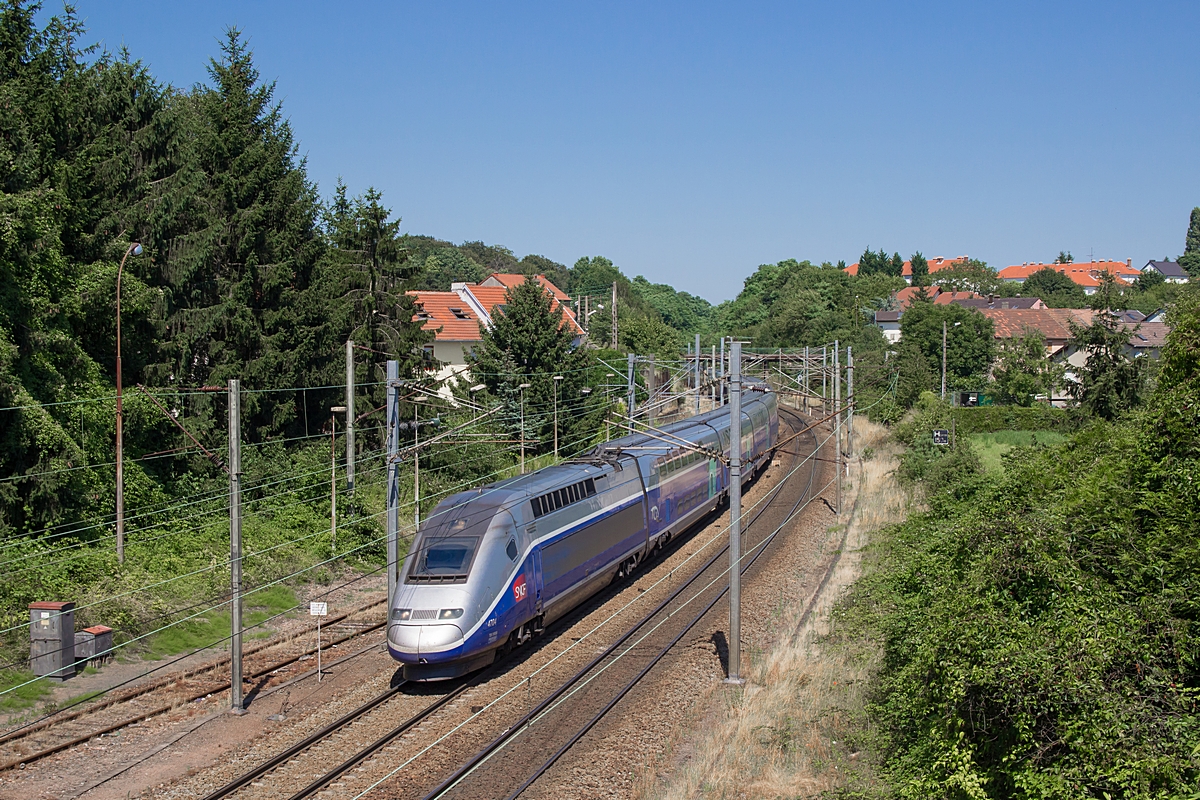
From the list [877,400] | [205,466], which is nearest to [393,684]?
[205,466]

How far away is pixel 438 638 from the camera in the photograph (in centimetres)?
1512

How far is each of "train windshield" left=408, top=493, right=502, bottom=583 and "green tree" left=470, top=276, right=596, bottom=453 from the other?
19464 millimetres

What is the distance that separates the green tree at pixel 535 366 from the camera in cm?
3717

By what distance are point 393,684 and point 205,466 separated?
15.4 metres

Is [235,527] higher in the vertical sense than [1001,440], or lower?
higher

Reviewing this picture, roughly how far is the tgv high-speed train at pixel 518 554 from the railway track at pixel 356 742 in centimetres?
54

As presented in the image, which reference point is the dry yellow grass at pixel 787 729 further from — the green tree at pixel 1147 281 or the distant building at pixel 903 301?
the green tree at pixel 1147 281

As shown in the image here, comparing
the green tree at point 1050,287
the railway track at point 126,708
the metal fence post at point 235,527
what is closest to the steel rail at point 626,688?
the metal fence post at point 235,527

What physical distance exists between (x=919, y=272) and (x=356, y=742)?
5500 inches

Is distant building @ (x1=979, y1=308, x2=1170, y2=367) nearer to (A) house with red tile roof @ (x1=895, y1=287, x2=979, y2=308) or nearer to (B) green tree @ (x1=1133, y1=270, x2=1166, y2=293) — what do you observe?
(A) house with red tile roof @ (x1=895, y1=287, x2=979, y2=308)

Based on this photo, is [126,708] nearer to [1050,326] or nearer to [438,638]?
[438,638]

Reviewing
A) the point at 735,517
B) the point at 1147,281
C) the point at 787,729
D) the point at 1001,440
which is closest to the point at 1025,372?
the point at 1001,440

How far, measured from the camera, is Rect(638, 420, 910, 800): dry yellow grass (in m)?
12.0

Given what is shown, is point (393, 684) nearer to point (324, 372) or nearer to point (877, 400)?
point (324, 372)
